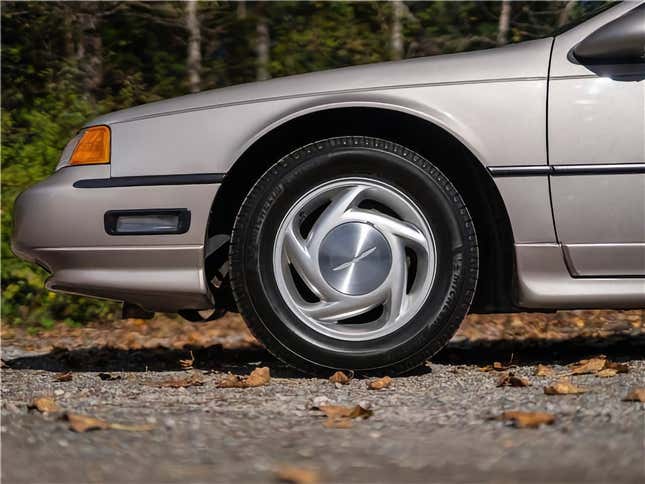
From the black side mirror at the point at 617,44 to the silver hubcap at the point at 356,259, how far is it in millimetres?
823

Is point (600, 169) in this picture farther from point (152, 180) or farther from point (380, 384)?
point (152, 180)

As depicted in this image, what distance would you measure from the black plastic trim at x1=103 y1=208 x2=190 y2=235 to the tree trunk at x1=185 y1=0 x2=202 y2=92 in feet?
12.9

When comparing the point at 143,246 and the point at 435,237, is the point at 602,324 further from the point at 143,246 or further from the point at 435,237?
the point at 143,246

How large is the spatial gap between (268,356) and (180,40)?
3.85 metres

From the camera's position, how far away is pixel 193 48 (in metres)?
7.57

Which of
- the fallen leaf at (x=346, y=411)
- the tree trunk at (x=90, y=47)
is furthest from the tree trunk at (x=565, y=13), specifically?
the fallen leaf at (x=346, y=411)

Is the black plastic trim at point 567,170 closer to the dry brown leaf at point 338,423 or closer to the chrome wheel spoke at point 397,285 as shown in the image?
the chrome wheel spoke at point 397,285

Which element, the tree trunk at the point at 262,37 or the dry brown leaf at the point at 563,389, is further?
the tree trunk at the point at 262,37

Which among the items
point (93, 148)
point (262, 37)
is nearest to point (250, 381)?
point (93, 148)

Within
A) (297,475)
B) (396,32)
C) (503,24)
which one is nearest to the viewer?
(297,475)

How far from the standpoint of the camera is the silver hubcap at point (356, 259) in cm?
355

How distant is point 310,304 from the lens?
3.60 m

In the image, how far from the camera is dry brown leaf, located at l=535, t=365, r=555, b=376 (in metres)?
3.69

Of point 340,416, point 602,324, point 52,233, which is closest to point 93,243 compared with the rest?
point 52,233
